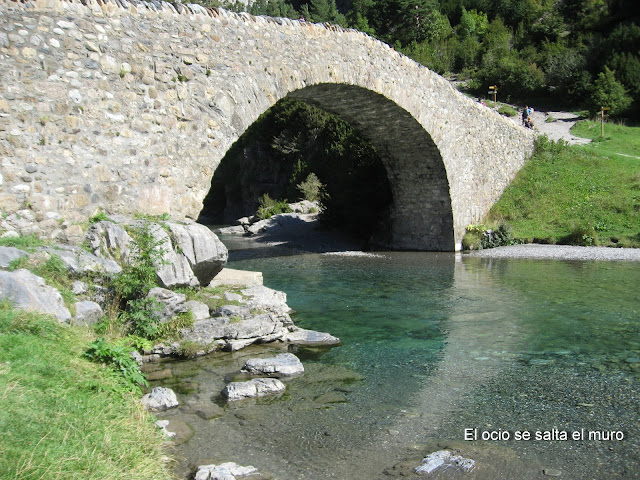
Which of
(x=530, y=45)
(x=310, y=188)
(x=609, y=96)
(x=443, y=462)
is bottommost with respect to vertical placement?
(x=443, y=462)

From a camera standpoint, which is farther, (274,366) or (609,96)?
(609,96)

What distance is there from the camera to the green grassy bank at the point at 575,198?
1551cm

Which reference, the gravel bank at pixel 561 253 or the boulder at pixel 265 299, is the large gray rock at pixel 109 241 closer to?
the boulder at pixel 265 299

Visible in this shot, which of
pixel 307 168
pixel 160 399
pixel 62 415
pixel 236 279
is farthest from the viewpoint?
pixel 307 168

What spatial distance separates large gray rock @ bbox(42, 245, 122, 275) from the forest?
25418 millimetres

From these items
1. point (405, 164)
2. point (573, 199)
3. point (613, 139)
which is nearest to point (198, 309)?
point (405, 164)

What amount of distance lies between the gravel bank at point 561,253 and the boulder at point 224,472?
11.8m

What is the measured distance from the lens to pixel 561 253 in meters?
14.3

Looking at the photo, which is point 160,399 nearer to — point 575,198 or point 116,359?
point 116,359

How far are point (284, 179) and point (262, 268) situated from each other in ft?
61.8

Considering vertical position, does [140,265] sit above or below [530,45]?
below

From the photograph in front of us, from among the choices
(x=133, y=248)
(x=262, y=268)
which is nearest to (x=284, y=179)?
(x=262, y=268)

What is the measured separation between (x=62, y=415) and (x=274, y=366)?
2.66 metres

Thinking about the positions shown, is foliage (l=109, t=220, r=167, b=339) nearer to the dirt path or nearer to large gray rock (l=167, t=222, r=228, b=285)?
large gray rock (l=167, t=222, r=228, b=285)
